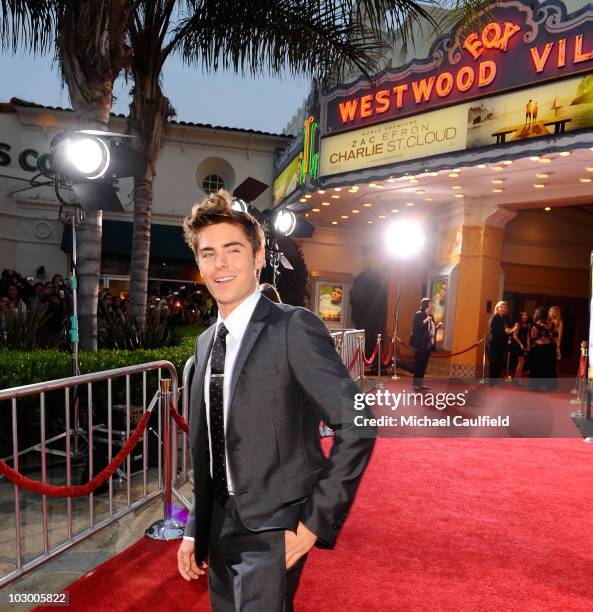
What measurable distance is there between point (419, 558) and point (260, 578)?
2755mm

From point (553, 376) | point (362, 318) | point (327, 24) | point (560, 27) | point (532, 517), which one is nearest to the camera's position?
point (532, 517)

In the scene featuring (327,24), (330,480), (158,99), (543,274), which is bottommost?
(330,480)

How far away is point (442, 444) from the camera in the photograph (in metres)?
7.25

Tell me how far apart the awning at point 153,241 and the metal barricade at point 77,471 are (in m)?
13.2

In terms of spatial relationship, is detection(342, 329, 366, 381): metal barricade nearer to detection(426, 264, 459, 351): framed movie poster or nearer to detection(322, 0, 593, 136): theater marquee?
detection(426, 264, 459, 351): framed movie poster

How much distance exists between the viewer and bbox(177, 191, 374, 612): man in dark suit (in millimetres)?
1575

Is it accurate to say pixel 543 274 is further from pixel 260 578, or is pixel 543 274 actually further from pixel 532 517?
pixel 260 578

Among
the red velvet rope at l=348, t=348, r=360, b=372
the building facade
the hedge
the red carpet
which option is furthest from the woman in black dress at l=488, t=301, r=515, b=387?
the building facade

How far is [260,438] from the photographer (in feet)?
5.36

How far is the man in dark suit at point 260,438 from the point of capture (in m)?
1.58

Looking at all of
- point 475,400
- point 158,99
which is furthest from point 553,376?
point 158,99

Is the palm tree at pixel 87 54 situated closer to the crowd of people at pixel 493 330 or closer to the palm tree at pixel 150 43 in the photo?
the palm tree at pixel 150 43

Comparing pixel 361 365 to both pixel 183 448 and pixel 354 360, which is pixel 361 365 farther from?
pixel 183 448

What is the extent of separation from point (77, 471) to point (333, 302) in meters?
13.8
